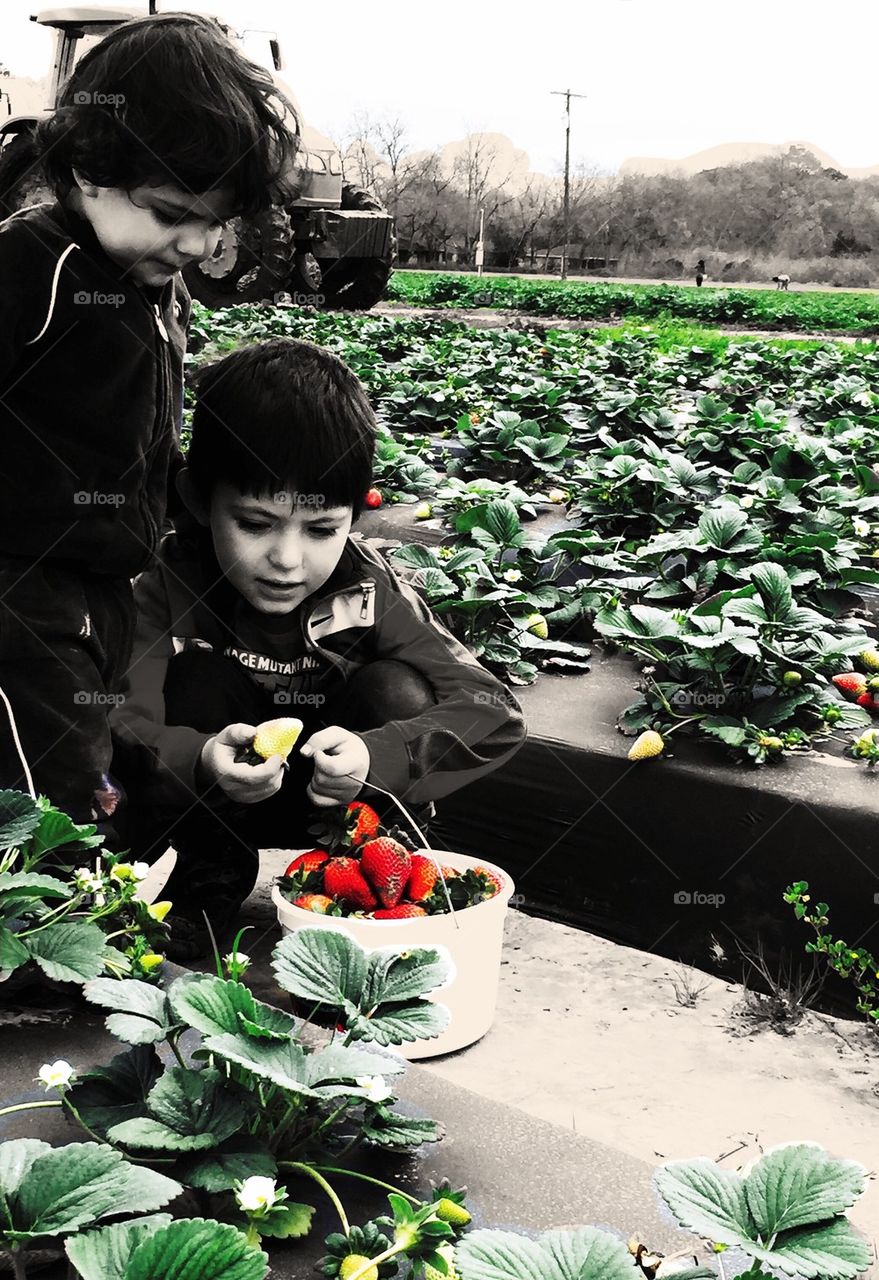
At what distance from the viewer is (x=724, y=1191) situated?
942 millimetres

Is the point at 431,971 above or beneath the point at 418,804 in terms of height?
above

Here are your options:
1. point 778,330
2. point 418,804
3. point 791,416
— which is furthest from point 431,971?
point 778,330

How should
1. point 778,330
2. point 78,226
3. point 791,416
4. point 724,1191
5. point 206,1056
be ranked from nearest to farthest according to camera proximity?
point 724,1191, point 206,1056, point 78,226, point 791,416, point 778,330

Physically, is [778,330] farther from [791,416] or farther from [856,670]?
[856,670]

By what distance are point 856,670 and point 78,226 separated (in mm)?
1756

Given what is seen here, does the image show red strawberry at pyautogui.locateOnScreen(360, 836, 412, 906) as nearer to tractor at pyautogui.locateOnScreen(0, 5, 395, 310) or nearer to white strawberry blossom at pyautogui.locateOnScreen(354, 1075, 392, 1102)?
white strawberry blossom at pyautogui.locateOnScreen(354, 1075, 392, 1102)

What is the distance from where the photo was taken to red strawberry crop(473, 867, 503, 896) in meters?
1.89

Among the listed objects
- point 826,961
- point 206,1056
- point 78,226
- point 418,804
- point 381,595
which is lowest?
point 826,961

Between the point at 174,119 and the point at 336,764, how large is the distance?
922mm

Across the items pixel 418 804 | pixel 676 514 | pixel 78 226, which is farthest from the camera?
pixel 676 514

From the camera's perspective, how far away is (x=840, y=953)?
2.09 meters

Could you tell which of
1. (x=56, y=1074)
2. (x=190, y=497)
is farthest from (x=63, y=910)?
(x=190, y=497)

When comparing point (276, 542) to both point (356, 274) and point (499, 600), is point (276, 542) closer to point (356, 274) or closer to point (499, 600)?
point (499, 600)

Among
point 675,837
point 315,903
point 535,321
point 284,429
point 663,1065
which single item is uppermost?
point 284,429
